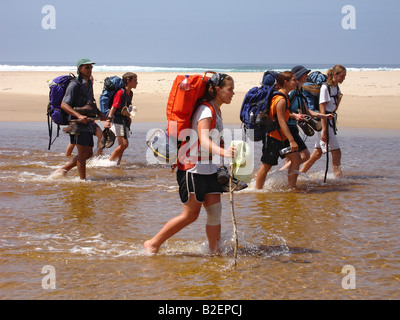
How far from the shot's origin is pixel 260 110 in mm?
8156

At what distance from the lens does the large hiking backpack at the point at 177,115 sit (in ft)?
16.6

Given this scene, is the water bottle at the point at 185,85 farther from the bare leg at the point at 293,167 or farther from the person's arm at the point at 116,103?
the person's arm at the point at 116,103

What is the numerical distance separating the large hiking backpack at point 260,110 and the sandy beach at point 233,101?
1101cm

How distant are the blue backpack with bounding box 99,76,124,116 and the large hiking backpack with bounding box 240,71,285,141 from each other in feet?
11.4

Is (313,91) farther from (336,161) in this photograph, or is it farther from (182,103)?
(182,103)

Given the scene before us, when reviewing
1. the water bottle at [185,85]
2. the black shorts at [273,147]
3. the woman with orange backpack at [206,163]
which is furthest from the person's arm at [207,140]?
the black shorts at [273,147]

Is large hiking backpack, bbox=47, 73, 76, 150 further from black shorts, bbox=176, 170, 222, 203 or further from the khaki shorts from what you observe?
black shorts, bbox=176, 170, 222, 203

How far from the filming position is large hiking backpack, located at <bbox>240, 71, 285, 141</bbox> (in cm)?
811

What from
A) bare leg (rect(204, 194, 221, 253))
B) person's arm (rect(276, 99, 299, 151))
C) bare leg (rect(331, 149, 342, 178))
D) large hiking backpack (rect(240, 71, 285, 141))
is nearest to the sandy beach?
bare leg (rect(331, 149, 342, 178))

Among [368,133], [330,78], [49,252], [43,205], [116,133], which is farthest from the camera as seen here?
[368,133]

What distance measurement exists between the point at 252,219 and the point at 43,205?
9.22 ft
